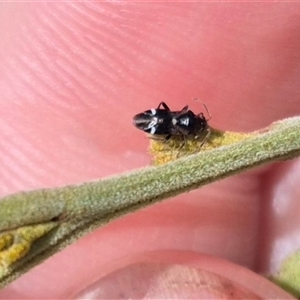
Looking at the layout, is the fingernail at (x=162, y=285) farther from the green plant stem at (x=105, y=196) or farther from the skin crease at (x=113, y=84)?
the green plant stem at (x=105, y=196)

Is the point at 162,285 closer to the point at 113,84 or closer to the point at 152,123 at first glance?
the point at 152,123

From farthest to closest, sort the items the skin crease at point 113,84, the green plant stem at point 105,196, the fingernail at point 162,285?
the skin crease at point 113,84
the fingernail at point 162,285
the green plant stem at point 105,196

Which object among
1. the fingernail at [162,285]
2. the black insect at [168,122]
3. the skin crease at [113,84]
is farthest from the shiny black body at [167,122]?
the fingernail at [162,285]

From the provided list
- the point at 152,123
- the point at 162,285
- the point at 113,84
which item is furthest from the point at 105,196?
the point at 113,84

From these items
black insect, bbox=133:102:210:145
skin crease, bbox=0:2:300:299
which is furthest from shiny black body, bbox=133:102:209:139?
skin crease, bbox=0:2:300:299

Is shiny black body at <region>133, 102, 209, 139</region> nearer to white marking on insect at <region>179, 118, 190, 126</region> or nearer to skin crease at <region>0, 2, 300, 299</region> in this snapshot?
white marking on insect at <region>179, 118, 190, 126</region>

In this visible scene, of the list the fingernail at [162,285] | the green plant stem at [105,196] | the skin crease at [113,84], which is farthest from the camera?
the skin crease at [113,84]
